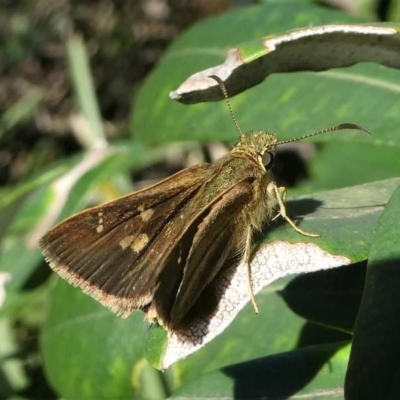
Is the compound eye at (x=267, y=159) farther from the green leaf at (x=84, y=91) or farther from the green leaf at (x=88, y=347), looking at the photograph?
the green leaf at (x=84, y=91)

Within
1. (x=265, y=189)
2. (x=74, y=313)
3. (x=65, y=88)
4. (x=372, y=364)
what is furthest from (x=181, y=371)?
(x=65, y=88)

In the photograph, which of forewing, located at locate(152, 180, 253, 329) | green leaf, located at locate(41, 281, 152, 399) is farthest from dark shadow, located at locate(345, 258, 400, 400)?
green leaf, located at locate(41, 281, 152, 399)

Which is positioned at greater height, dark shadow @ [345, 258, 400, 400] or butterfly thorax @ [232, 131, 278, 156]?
dark shadow @ [345, 258, 400, 400]

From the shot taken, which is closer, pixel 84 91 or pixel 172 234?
pixel 172 234

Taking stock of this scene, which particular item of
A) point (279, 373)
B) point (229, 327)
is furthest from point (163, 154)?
point (279, 373)

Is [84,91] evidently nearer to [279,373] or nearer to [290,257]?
[279,373]

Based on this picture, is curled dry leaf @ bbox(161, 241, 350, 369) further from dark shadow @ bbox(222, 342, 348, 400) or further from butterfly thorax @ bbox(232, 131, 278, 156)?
butterfly thorax @ bbox(232, 131, 278, 156)

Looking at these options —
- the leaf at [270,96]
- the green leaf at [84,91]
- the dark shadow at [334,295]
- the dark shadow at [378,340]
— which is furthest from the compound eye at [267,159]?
the green leaf at [84,91]
